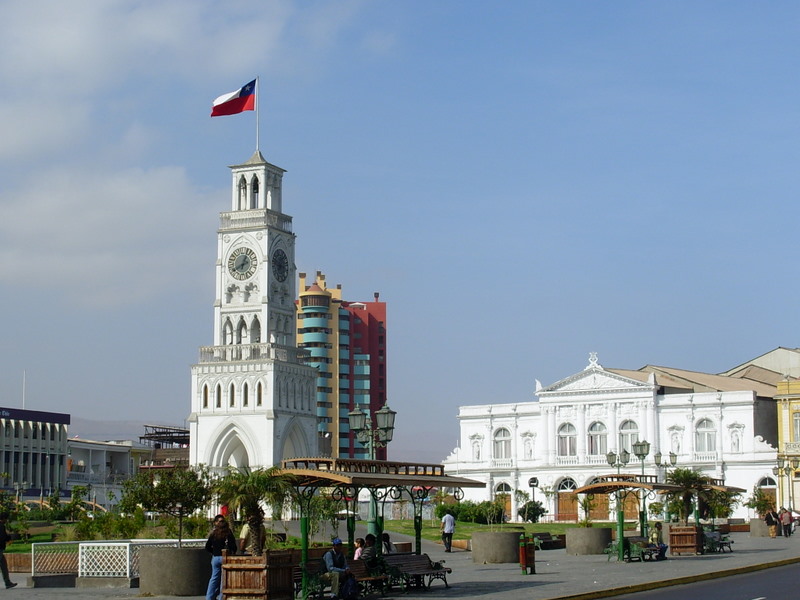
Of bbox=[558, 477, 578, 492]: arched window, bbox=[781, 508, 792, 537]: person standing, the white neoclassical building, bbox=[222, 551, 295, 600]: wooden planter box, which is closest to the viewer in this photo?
bbox=[222, 551, 295, 600]: wooden planter box

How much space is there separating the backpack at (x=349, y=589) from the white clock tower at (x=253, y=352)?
64515 millimetres

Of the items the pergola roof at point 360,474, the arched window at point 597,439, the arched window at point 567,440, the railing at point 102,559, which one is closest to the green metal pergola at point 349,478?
the pergola roof at point 360,474

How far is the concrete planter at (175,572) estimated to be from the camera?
88.7 feet

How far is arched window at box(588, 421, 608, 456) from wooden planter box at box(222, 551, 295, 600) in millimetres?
68433

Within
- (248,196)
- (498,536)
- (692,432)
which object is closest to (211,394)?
(248,196)

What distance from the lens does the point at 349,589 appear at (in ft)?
82.1

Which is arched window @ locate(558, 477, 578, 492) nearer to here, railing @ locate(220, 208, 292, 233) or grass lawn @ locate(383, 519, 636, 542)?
grass lawn @ locate(383, 519, 636, 542)

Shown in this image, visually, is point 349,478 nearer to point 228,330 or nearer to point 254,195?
point 228,330

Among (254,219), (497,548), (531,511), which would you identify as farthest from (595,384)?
(497,548)

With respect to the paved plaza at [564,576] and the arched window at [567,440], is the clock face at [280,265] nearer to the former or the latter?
the arched window at [567,440]

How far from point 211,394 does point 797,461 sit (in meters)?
40.0

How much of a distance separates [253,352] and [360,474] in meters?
66.8

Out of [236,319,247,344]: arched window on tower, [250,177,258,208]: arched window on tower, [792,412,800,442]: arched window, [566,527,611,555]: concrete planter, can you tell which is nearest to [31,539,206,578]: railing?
[566,527,611,555]: concrete planter

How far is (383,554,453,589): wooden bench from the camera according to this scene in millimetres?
27719
